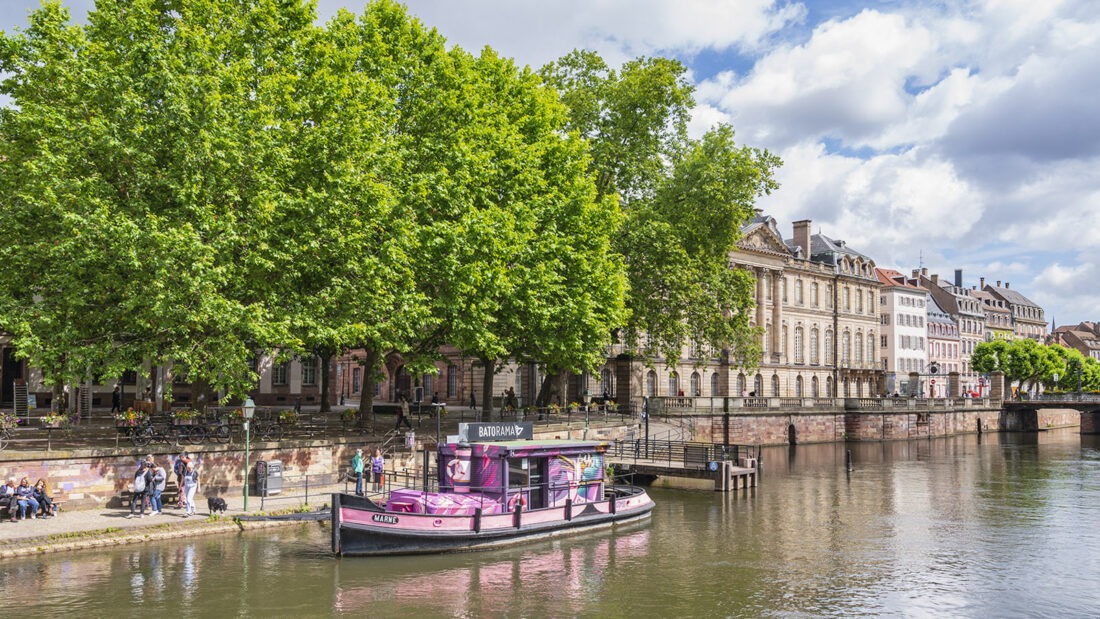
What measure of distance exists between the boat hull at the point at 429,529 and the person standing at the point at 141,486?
669 centimetres

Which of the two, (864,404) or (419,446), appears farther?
(864,404)

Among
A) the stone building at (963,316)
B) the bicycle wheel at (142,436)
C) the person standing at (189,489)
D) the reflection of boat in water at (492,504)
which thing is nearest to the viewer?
the reflection of boat in water at (492,504)

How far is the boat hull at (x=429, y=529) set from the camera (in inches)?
1002

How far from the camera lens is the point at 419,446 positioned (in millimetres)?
38625

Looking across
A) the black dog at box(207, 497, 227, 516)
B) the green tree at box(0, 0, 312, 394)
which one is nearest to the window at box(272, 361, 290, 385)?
the green tree at box(0, 0, 312, 394)

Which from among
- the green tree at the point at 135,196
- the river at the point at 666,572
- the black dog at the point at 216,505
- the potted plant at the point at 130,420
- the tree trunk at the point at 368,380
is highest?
the green tree at the point at 135,196

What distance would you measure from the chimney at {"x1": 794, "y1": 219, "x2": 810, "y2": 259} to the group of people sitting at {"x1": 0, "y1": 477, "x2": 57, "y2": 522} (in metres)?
84.8

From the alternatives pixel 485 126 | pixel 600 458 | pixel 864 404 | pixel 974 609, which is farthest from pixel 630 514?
pixel 864 404

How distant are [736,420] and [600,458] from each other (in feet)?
122

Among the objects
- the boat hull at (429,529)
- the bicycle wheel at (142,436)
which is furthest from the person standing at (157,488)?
the boat hull at (429,529)

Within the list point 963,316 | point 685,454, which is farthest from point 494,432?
point 963,316

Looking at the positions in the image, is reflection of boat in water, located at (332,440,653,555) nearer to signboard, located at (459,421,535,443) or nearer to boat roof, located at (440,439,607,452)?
boat roof, located at (440,439,607,452)

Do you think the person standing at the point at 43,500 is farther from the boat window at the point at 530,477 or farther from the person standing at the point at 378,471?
the boat window at the point at 530,477

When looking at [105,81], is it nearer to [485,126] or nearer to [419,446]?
[485,126]
